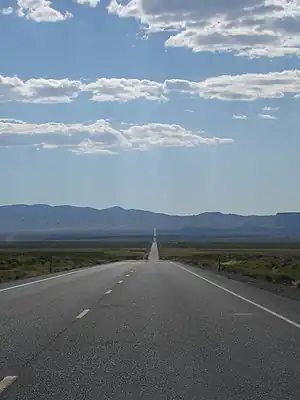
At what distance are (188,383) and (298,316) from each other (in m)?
9.07

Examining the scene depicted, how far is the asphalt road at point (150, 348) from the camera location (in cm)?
952

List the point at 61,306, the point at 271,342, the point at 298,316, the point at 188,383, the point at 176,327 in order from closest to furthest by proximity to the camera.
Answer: the point at 188,383 → the point at 271,342 → the point at 176,327 → the point at 298,316 → the point at 61,306

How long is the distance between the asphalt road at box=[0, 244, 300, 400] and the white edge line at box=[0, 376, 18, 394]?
0.01 metres

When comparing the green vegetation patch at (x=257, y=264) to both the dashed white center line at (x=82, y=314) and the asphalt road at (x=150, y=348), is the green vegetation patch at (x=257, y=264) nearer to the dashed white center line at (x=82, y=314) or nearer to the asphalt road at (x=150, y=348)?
the asphalt road at (x=150, y=348)

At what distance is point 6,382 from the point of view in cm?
990

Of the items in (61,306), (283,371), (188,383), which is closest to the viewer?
(188,383)

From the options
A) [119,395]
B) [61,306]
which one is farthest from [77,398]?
[61,306]

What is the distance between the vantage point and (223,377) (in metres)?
10.2

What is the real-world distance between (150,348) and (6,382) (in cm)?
367

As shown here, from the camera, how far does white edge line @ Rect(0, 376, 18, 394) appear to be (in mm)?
9564

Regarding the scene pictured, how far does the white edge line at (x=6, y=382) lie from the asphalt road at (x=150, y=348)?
0.04ft

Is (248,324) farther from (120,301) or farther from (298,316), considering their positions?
(120,301)

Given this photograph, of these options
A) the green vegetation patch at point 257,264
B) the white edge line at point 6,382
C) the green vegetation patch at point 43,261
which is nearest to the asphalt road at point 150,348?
the white edge line at point 6,382

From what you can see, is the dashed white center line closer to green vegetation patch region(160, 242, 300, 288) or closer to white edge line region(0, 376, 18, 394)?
white edge line region(0, 376, 18, 394)
